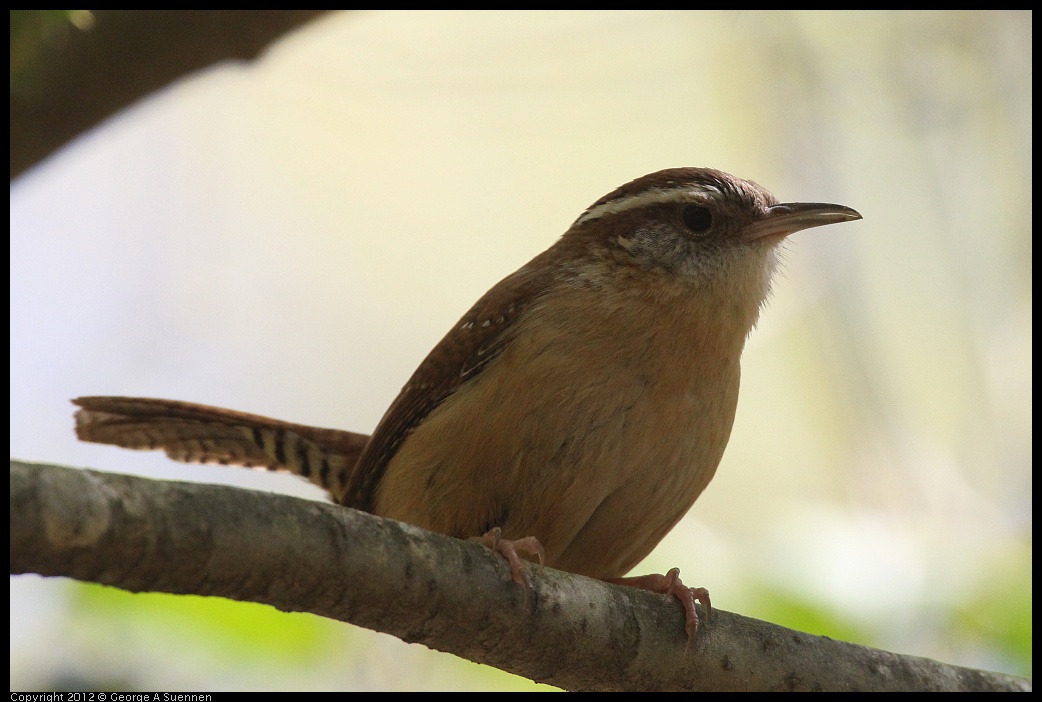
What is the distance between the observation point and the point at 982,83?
6246mm

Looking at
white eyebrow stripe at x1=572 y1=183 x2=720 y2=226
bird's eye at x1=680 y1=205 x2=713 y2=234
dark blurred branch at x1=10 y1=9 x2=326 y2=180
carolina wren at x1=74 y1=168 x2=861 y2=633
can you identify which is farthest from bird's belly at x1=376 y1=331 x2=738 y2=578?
dark blurred branch at x1=10 y1=9 x2=326 y2=180

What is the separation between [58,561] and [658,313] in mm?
2278

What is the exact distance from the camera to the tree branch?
203 centimetres

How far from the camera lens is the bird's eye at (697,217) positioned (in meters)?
4.10

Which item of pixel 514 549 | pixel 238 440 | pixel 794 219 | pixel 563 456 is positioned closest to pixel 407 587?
pixel 514 549

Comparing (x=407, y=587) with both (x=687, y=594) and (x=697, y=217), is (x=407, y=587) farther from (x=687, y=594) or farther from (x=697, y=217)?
(x=697, y=217)

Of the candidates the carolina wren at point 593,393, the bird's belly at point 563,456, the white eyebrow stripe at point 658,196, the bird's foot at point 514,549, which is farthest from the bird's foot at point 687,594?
the white eyebrow stripe at point 658,196

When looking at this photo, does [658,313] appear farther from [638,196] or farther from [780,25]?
[780,25]

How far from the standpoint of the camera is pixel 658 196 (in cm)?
417

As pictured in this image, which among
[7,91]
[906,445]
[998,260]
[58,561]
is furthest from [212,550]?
[998,260]

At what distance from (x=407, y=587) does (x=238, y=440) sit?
223 cm

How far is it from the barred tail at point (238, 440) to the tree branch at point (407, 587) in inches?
69.7

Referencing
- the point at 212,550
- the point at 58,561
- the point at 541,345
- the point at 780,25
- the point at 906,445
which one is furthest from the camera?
the point at 780,25

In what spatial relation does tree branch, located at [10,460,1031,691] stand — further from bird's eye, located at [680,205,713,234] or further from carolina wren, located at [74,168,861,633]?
bird's eye, located at [680,205,713,234]
